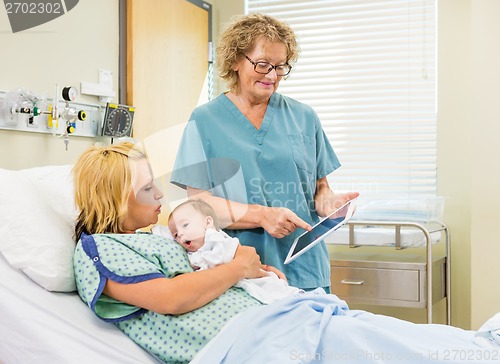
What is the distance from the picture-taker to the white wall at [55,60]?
2.15 m

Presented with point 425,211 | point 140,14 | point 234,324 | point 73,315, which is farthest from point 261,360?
point 140,14

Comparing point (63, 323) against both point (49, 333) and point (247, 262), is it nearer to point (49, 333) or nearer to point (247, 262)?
point (49, 333)

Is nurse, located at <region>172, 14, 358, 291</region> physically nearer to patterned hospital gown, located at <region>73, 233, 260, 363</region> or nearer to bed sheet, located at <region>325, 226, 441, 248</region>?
patterned hospital gown, located at <region>73, 233, 260, 363</region>

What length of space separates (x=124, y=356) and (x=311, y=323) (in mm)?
403

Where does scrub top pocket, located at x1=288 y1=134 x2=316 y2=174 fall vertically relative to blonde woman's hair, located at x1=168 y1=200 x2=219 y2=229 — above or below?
above

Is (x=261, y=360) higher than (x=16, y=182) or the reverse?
the reverse

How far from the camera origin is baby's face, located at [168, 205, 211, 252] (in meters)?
1.50

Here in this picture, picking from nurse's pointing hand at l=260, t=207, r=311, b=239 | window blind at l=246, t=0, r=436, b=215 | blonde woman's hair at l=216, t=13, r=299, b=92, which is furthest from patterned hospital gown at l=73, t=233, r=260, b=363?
window blind at l=246, t=0, r=436, b=215

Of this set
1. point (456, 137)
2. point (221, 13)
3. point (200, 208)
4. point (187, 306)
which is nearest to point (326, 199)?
point (200, 208)

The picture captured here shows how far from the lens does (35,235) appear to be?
55.6 inches

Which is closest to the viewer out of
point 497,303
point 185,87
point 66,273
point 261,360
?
point 261,360

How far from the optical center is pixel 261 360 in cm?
118

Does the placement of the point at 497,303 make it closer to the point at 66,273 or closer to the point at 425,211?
the point at 425,211

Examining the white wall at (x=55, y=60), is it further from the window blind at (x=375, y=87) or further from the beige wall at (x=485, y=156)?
the beige wall at (x=485, y=156)
